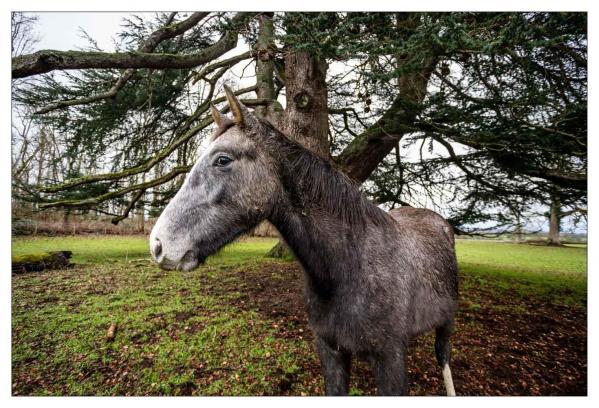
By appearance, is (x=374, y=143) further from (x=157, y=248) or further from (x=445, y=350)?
(x=157, y=248)

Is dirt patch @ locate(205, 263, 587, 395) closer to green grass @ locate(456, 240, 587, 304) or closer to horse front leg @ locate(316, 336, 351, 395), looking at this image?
green grass @ locate(456, 240, 587, 304)

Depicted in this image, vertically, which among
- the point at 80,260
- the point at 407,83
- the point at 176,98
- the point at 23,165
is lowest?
the point at 80,260

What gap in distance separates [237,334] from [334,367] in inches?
63.3

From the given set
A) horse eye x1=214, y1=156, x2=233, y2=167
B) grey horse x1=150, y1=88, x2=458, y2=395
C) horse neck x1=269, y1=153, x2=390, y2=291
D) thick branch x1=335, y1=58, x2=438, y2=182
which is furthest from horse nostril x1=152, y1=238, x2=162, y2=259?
thick branch x1=335, y1=58, x2=438, y2=182

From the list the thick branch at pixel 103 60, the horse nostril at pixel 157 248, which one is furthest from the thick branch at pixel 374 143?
the horse nostril at pixel 157 248

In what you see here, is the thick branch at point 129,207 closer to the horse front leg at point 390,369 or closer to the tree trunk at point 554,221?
the horse front leg at point 390,369

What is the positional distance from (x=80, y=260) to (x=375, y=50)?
5563 millimetres

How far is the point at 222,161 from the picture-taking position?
131 centimetres

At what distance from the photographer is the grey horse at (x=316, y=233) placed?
4.12 feet

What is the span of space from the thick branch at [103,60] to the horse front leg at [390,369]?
8.49 ft

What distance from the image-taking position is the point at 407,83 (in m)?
3.10

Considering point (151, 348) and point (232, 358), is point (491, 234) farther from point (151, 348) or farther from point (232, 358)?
point (151, 348)
